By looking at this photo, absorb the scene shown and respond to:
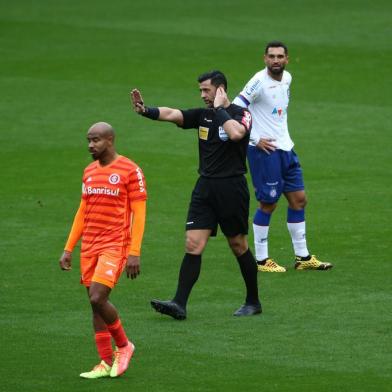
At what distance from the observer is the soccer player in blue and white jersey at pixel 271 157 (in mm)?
14234

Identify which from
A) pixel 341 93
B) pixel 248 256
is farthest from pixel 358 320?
pixel 341 93

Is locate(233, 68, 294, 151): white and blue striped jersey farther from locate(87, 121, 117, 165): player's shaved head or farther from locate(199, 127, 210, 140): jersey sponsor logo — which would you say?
locate(87, 121, 117, 165): player's shaved head

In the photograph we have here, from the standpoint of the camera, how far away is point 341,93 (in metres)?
26.0

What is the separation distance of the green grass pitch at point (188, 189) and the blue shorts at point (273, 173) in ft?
3.06

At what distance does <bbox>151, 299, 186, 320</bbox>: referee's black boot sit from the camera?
39.3 ft

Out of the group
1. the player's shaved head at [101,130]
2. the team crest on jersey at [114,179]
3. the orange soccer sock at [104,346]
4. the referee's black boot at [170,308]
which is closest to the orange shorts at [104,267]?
the orange soccer sock at [104,346]

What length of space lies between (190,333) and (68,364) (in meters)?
1.41

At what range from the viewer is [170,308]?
12.0 meters

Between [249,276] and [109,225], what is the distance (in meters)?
2.29

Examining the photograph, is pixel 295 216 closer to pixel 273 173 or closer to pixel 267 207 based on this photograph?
pixel 267 207

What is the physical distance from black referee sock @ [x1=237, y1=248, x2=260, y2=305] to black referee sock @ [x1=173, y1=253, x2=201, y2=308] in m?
0.43

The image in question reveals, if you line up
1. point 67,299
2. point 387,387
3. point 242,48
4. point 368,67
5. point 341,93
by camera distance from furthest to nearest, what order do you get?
point 242,48 → point 368,67 → point 341,93 → point 67,299 → point 387,387

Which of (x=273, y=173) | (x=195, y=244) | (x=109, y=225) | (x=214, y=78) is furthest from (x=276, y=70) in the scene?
(x=109, y=225)

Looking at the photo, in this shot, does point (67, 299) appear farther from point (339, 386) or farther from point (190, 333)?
point (339, 386)
